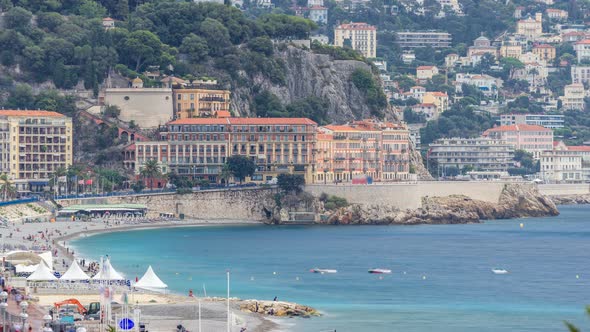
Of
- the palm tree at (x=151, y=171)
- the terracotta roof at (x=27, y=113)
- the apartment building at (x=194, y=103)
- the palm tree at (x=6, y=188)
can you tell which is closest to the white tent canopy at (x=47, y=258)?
the palm tree at (x=6, y=188)

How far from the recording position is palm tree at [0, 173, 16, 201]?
153 m

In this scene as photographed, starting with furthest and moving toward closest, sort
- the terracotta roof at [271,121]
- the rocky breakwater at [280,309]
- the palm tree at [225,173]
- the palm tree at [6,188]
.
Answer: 1. the terracotta roof at [271,121]
2. the palm tree at [225,173]
3. the palm tree at [6,188]
4. the rocky breakwater at [280,309]

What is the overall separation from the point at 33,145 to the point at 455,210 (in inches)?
1622

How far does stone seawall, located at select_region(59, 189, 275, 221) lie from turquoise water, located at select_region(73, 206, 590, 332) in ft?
10.8

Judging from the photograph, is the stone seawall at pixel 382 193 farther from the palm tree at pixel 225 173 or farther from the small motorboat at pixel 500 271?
the small motorboat at pixel 500 271

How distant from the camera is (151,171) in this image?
160125 mm

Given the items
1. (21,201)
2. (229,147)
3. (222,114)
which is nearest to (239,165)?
(229,147)

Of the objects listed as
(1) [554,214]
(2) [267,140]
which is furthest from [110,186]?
(1) [554,214]

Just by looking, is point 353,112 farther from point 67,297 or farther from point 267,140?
point 67,297

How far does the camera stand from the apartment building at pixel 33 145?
160m

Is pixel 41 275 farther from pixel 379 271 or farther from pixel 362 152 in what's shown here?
pixel 362 152

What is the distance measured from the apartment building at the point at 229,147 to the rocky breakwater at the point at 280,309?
250ft

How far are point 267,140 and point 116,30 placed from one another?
2595 cm

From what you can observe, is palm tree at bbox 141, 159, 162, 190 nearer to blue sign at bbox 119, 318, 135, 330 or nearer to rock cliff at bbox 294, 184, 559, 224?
rock cliff at bbox 294, 184, 559, 224
